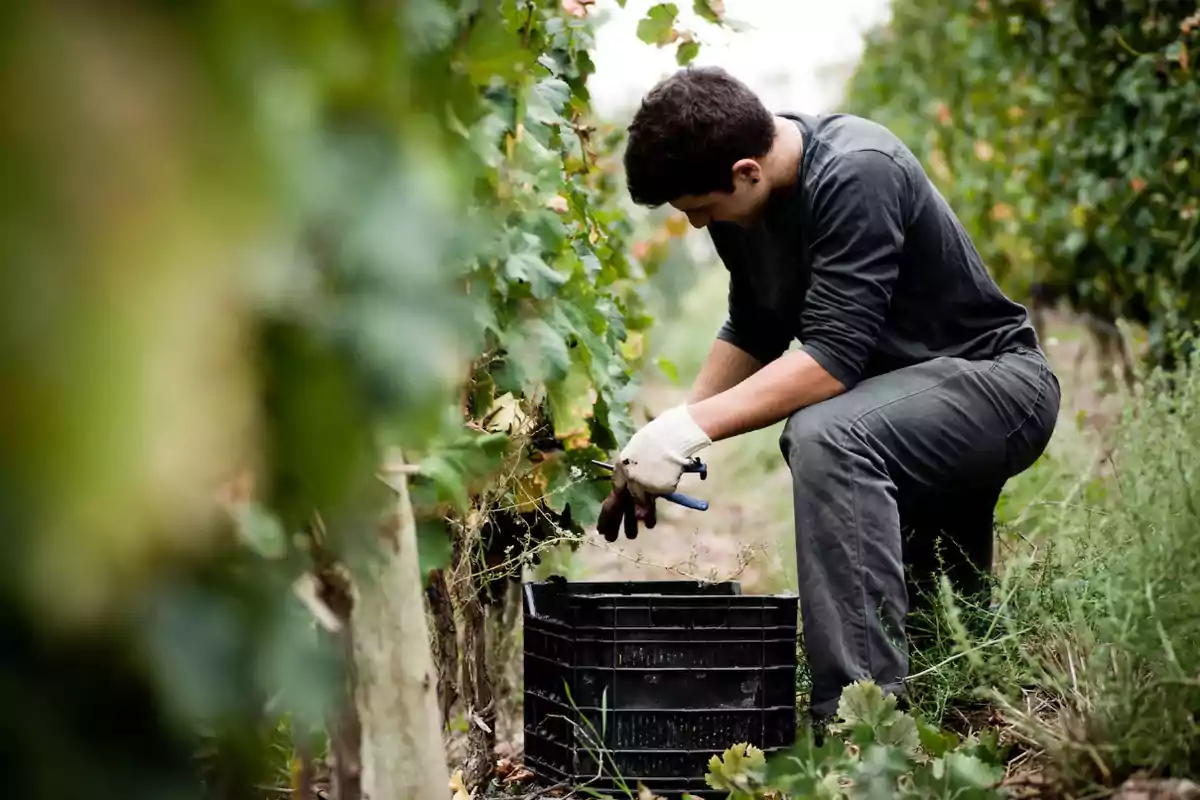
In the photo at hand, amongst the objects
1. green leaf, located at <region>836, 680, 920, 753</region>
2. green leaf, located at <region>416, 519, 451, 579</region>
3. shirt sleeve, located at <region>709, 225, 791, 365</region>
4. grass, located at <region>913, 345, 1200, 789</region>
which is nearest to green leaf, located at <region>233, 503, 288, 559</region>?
green leaf, located at <region>416, 519, 451, 579</region>

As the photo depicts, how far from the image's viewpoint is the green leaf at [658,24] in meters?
3.30

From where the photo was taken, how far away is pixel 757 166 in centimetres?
287

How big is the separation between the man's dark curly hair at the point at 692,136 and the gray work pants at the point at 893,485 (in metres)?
0.54

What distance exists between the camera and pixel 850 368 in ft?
9.05

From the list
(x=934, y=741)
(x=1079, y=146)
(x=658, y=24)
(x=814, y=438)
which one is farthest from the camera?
(x=1079, y=146)

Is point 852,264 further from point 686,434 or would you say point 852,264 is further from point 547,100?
point 547,100

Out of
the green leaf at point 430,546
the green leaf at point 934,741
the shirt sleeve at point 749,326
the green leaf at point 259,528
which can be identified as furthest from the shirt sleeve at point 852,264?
the green leaf at point 259,528

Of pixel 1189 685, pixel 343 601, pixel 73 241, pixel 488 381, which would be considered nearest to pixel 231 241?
pixel 73 241

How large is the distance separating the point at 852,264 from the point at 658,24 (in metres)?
0.92

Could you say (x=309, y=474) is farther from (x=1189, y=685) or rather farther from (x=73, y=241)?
(x=1189, y=685)

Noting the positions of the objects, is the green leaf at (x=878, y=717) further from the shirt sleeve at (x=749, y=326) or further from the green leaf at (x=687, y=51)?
the green leaf at (x=687, y=51)

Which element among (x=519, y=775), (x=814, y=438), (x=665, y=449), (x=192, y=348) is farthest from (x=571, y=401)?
(x=192, y=348)

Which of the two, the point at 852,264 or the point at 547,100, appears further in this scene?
the point at 852,264

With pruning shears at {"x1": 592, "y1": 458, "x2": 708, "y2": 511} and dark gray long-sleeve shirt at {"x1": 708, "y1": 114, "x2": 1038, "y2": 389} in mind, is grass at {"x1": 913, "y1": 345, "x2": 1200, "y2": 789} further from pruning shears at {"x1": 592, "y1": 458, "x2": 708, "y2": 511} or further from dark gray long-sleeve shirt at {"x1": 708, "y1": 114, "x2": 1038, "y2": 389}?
pruning shears at {"x1": 592, "y1": 458, "x2": 708, "y2": 511}
